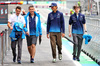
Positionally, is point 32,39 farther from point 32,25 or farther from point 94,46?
point 94,46

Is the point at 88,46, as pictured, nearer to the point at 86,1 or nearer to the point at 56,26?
the point at 56,26

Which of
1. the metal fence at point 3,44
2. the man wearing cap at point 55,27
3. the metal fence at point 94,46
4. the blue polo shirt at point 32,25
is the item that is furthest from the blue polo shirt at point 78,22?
the metal fence at point 3,44

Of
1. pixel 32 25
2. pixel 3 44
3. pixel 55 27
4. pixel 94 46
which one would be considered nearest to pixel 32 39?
pixel 32 25

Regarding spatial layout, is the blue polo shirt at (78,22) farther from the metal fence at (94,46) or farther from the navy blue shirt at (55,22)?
the metal fence at (94,46)

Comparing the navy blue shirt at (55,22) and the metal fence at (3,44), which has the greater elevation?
the navy blue shirt at (55,22)

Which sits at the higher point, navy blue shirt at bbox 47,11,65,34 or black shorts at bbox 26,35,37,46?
navy blue shirt at bbox 47,11,65,34

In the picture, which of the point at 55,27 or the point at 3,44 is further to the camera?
the point at 3,44

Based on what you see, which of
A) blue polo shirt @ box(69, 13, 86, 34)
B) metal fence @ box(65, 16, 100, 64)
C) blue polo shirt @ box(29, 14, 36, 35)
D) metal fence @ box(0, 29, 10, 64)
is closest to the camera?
metal fence @ box(0, 29, 10, 64)

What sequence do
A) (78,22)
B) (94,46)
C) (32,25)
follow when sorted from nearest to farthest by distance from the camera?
(32,25), (78,22), (94,46)

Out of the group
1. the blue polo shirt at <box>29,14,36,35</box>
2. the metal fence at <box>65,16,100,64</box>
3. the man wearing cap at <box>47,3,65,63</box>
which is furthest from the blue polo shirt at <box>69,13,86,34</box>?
the blue polo shirt at <box>29,14,36,35</box>

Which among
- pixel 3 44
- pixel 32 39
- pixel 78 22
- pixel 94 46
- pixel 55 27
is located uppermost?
pixel 78 22

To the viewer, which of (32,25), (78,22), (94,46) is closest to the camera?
(32,25)

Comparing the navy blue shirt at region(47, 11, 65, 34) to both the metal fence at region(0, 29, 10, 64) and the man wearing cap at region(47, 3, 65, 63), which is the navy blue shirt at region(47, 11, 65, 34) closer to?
the man wearing cap at region(47, 3, 65, 63)

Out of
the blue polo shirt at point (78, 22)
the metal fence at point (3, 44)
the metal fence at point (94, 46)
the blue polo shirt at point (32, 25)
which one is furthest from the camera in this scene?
the metal fence at point (94, 46)
